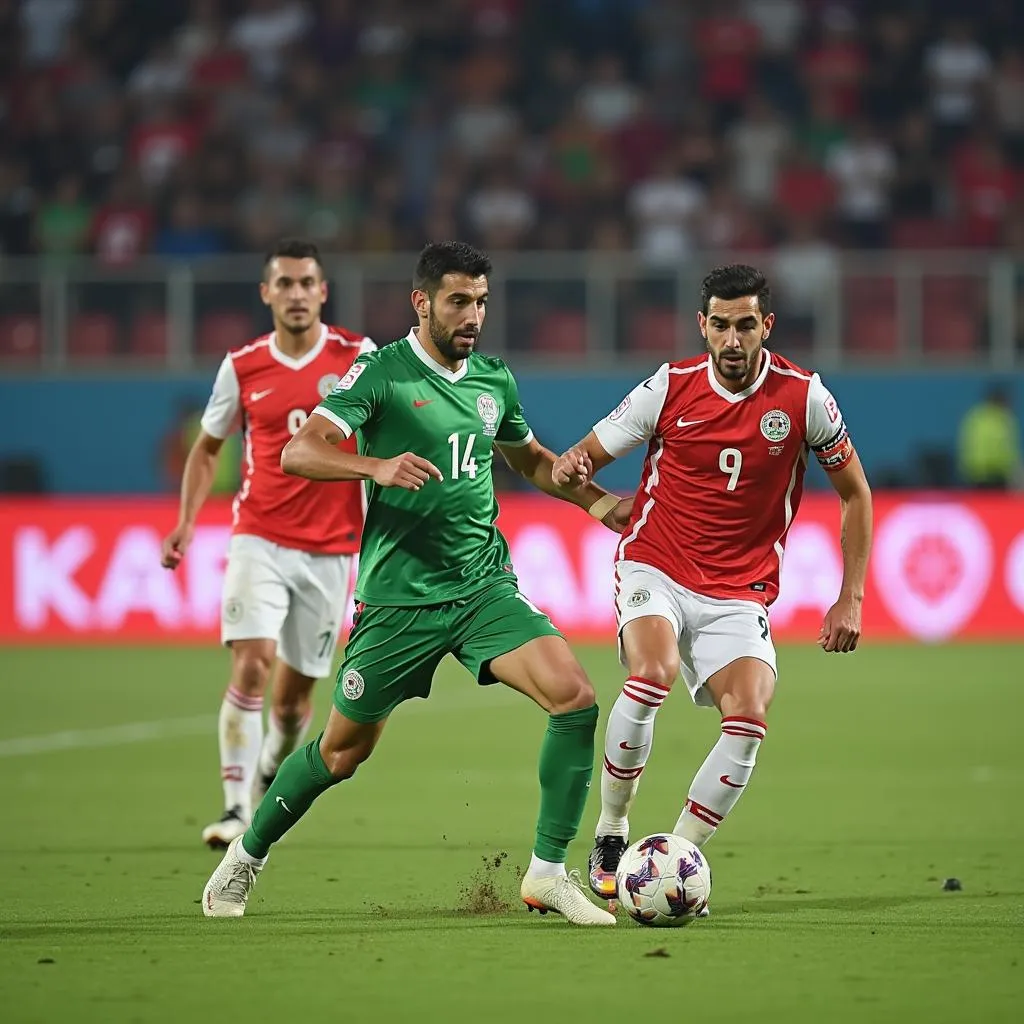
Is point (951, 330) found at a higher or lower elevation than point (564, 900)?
higher

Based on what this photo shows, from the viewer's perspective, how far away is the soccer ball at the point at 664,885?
21.5 feet

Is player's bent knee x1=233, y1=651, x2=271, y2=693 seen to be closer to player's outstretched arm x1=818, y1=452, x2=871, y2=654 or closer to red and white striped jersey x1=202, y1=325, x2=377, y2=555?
red and white striped jersey x1=202, y1=325, x2=377, y2=555

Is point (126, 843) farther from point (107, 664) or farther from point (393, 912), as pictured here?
point (107, 664)

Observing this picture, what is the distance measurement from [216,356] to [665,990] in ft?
58.0

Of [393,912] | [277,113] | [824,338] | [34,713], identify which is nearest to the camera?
[393,912]

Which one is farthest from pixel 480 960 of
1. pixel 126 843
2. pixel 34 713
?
pixel 34 713

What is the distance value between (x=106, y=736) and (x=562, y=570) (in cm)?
657

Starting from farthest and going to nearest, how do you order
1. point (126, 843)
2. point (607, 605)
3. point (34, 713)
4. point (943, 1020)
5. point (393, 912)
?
point (607, 605) → point (34, 713) → point (126, 843) → point (393, 912) → point (943, 1020)

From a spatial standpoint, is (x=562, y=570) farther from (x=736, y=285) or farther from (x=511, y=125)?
(x=736, y=285)

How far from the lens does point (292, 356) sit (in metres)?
9.23

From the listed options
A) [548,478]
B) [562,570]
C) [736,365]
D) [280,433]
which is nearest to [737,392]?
[736,365]

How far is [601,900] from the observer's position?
732 centimetres

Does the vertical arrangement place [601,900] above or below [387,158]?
below

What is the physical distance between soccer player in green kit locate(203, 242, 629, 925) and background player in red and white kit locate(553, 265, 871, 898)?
0.51 metres
